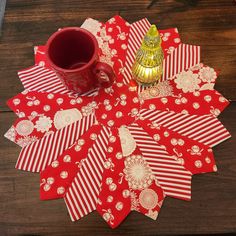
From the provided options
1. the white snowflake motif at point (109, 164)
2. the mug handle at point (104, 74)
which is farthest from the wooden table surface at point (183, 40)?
the mug handle at point (104, 74)

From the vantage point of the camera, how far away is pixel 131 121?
720mm

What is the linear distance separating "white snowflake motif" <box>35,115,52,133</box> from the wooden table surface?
76mm

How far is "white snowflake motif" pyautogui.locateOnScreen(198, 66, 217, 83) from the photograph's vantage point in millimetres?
763

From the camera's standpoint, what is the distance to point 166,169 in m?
0.67

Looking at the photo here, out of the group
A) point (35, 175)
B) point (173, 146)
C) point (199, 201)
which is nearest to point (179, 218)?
point (199, 201)

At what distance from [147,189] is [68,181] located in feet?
0.59

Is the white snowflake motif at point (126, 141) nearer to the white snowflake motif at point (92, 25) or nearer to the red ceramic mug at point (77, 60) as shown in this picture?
the red ceramic mug at point (77, 60)

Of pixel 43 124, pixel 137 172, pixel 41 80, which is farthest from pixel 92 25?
pixel 137 172

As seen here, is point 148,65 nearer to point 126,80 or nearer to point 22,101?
point 126,80

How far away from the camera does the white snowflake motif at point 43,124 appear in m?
0.71

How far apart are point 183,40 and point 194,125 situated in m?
0.26

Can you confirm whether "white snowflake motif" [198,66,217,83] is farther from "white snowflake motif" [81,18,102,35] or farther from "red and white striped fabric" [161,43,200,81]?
"white snowflake motif" [81,18,102,35]

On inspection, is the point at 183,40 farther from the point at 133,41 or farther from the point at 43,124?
the point at 43,124

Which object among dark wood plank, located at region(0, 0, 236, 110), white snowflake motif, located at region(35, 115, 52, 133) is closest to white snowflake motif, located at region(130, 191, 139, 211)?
white snowflake motif, located at region(35, 115, 52, 133)
